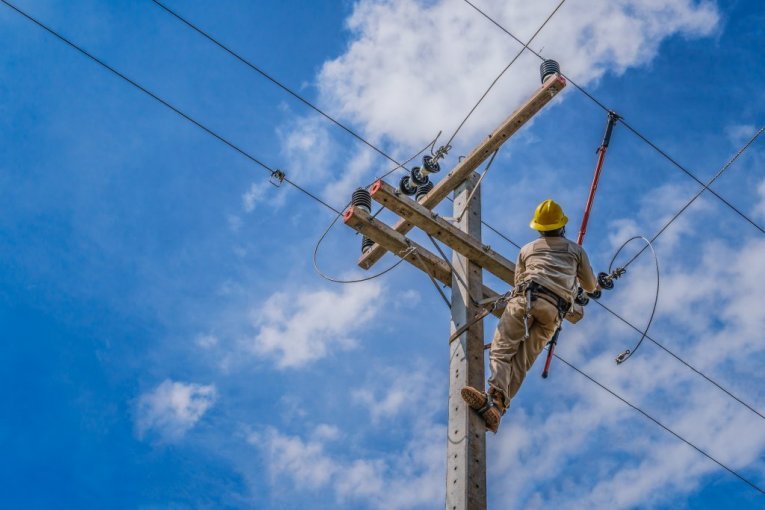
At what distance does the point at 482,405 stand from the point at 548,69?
3.20m

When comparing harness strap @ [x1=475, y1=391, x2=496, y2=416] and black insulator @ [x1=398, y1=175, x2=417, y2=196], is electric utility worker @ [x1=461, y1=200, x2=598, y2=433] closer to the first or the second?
harness strap @ [x1=475, y1=391, x2=496, y2=416]

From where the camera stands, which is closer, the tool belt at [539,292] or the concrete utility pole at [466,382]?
the concrete utility pole at [466,382]

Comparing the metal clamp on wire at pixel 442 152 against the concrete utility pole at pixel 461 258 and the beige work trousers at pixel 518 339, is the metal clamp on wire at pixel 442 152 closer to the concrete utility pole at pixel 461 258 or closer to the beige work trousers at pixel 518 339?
the concrete utility pole at pixel 461 258

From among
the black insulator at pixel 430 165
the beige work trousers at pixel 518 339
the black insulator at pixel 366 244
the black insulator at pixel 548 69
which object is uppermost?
the black insulator at pixel 548 69

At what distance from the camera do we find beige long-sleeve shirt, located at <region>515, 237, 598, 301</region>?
204 inches

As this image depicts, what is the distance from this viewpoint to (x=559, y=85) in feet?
21.3

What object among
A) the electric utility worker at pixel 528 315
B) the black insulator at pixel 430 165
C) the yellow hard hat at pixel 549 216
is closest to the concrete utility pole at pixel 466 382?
the electric utility worker at pixel 528 315

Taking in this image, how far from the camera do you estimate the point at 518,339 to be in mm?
5008

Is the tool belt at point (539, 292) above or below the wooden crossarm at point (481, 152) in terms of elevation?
below

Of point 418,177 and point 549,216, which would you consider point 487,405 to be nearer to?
point 549,216

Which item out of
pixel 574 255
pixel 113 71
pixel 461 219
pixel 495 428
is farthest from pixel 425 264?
pixel 113 71

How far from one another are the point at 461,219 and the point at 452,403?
1.96 m

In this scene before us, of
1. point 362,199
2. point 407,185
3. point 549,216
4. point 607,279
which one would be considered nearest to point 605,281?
point 607,279

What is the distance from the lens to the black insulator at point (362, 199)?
20.1 feet
